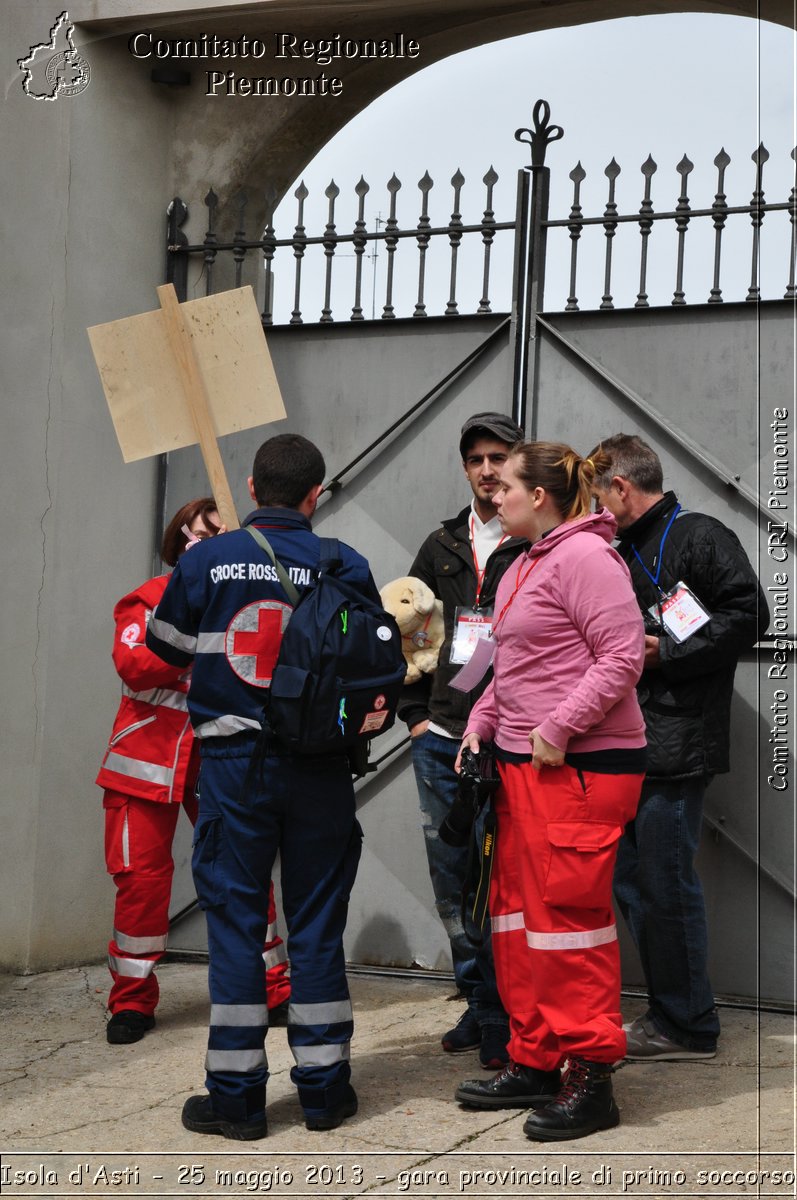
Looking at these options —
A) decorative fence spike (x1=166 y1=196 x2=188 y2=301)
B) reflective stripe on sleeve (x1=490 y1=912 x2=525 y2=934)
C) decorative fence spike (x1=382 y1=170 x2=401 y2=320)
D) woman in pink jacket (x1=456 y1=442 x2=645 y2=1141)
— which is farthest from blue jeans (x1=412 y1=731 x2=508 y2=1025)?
decorative fence spike (x1=166 y1=196 x2=188 y2=301)

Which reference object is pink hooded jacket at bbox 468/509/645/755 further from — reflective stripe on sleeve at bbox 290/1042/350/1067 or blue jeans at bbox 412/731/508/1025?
reflective stripe on sleeve at bbox 290/1042/350/1067

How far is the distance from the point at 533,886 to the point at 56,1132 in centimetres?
156

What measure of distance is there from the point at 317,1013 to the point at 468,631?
4.78 feet

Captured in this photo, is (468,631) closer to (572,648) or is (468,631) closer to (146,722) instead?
(572,648)

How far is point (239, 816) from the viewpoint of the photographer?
4000 millimetres

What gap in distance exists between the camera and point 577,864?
393cm

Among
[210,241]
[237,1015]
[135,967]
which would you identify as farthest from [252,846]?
[210,241]

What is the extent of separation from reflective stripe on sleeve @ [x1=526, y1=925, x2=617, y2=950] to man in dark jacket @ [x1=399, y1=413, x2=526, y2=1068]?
2.48ft

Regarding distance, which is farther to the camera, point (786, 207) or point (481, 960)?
point (786, 207)

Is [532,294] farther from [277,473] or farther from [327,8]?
[277,473]

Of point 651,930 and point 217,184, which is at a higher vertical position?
→ point 217,184

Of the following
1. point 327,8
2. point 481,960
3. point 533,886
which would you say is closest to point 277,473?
point 533,886

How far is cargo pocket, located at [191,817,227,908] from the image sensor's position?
400cm

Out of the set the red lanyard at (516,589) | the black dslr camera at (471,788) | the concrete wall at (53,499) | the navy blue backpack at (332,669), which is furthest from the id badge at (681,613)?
the concrete wall at (53,499)
